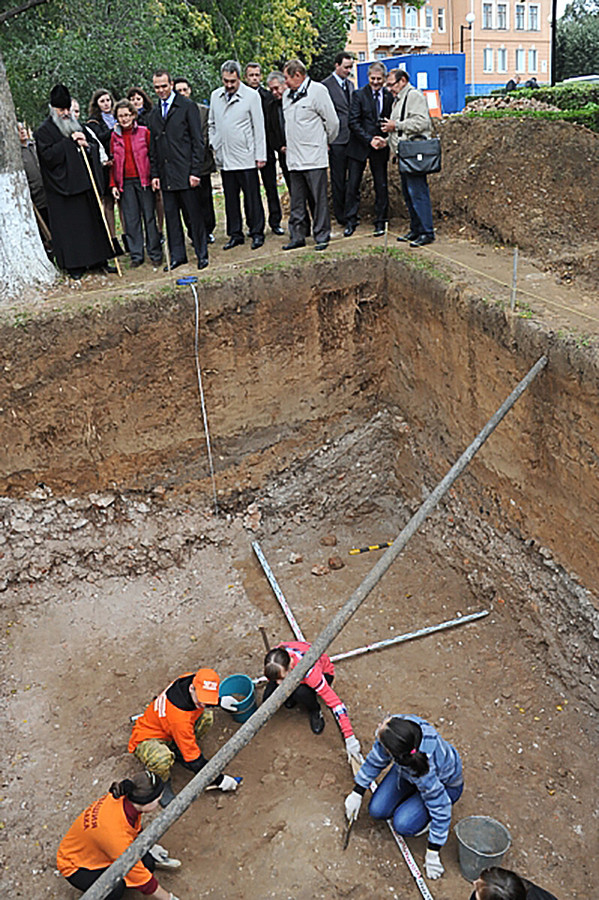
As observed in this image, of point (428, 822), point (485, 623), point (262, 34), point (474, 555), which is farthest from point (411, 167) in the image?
point (262, 34)

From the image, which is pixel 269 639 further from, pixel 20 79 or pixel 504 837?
pixel 20 79

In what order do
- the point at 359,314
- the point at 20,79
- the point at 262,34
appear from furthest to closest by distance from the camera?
the point at 262,34 → the point at 20,79 → the point at 359,314

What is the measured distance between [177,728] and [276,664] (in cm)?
82

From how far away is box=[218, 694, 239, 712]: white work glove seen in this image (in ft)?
18.8

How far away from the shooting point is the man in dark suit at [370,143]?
815 cm

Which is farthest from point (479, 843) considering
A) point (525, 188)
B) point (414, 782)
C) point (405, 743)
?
point (525, 188)

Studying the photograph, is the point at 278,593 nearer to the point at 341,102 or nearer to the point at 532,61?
the point at 341,102

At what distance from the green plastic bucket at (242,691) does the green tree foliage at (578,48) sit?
3265 centimetres

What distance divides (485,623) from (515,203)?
16.0 ft

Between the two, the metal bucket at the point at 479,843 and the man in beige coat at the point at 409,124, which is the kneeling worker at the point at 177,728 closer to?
the metal bucket at the point at 479,843

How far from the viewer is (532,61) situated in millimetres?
34781

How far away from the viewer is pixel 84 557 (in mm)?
7379

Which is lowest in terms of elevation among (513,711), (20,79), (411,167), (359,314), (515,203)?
(513,711)

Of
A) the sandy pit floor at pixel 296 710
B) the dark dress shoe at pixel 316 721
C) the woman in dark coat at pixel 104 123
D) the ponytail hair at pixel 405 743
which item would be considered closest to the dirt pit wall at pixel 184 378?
the sandy pit floor at pixel 296 710
